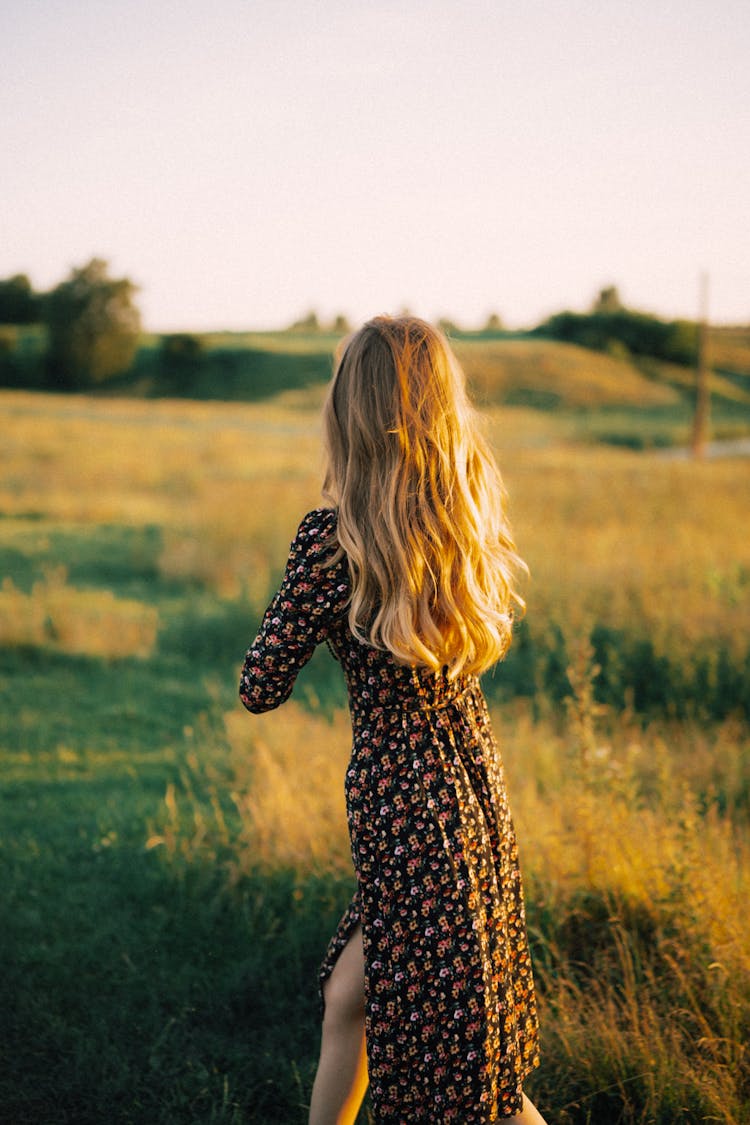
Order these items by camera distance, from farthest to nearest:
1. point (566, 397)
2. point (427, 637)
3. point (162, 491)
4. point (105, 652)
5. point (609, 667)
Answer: point (566, 397) → point (162, 491) → point (105, 652) → point (609, 667) → point (427, 637)

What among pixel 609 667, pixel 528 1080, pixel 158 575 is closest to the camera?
pixel 528 1080

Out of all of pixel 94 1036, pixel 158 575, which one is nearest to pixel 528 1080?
pixel 94 1036

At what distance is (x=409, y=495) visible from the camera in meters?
1.96

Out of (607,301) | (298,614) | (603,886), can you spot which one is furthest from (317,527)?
(607,301)

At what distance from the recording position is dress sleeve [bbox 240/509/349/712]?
1.90m

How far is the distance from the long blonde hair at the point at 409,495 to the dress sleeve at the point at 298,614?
0.04 metres

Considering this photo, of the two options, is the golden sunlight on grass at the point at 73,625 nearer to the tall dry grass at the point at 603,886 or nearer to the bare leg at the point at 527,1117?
the tall dry grass at the point at 603,886

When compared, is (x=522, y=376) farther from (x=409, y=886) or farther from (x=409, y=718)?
(x=409, y=886)

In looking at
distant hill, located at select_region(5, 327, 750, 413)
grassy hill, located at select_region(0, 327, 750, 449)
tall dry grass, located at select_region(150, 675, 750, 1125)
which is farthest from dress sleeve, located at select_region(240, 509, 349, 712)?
distant hill, located at select_region(5, 327, 750, 413)

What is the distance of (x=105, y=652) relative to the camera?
21.9ft

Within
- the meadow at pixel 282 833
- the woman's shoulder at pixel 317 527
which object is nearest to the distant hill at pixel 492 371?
the meadow at pixel 282 833

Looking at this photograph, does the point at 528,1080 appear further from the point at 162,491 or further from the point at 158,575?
the point at 162,491

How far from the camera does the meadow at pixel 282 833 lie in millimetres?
2572

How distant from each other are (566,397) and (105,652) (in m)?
47.0
